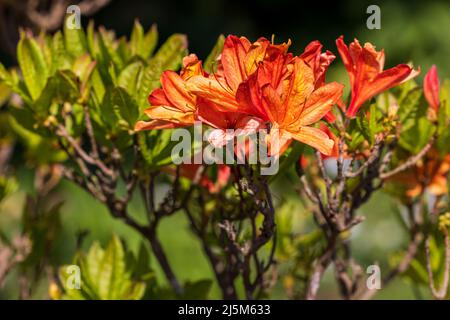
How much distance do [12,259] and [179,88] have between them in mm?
638

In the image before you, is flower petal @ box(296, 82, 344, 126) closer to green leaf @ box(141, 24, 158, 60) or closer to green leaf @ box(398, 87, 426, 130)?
green leaf @ box(398, 87, 426, 130)

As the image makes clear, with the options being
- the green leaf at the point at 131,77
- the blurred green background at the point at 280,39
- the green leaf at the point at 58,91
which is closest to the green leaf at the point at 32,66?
the green leaf at the point at 58,91

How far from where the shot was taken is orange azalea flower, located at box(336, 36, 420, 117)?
0.84 meters

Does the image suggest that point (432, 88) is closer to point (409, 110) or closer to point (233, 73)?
point (409, 110)

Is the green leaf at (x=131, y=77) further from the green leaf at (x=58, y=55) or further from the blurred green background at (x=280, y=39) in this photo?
the blurred green background at (x=280, y=39)

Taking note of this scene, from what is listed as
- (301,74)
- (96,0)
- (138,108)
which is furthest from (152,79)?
(96,0)

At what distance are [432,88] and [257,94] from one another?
379 millimetres

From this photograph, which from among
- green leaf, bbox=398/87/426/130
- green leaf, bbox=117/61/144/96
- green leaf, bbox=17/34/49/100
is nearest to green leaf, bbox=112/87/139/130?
green leaf, bbox=117/61/144/96

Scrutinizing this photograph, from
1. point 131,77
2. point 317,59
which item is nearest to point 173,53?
point 131,77

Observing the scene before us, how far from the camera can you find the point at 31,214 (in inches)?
50.6

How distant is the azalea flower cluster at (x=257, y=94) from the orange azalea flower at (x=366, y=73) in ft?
0.07
